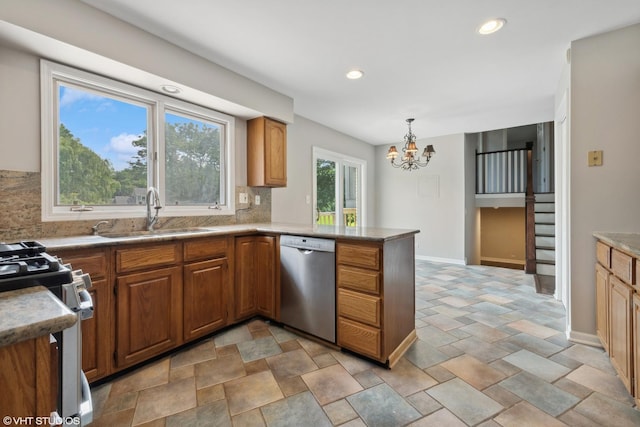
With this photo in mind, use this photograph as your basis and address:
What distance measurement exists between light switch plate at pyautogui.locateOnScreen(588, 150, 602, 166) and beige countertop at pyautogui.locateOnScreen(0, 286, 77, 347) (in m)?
3.21

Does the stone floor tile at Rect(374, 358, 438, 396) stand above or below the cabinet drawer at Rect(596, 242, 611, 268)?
below

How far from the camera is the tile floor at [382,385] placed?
1540 mm

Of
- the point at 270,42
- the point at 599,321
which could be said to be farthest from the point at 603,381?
the point at 270,42

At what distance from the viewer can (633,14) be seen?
6.64 feet

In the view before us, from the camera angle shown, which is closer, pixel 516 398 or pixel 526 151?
pixel 516 398

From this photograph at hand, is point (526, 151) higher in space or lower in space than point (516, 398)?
higher

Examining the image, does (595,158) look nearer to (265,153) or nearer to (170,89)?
(265,153)

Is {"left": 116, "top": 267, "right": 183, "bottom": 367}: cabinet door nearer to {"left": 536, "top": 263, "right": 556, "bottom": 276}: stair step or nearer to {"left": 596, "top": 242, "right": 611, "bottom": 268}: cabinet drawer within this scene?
{"left": 596, "top": 242, "right": 611, "bottom": 268}: cabinet drawer

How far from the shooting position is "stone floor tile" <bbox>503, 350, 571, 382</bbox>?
1.91 meters

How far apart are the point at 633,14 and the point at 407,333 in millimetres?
2808

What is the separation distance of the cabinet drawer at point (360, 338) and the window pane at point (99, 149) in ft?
6.81

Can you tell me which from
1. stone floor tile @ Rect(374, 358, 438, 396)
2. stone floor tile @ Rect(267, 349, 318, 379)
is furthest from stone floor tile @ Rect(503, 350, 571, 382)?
stone floor tile @ Rect(267, 349, 318, 379)

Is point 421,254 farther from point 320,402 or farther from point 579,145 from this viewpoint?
point 320,402

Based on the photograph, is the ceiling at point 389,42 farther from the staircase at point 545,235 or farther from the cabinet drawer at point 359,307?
the cabinet drawer at point 359,307
